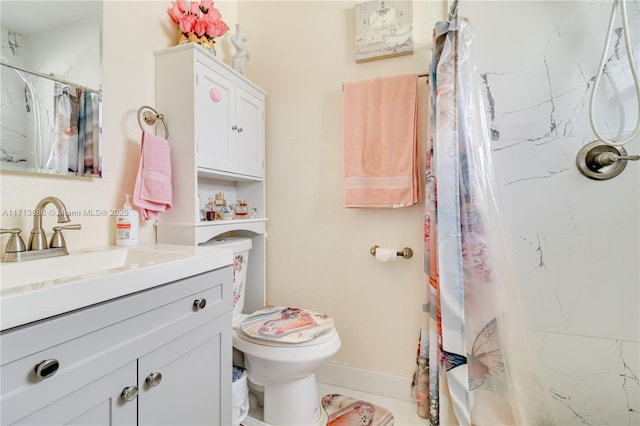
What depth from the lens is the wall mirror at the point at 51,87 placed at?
0.92 meters

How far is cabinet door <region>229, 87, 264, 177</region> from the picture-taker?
155 cm

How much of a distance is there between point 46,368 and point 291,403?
3.36 feet

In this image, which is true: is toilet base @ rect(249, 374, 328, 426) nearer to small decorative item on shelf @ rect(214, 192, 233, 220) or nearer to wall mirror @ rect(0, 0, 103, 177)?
small decorative item on shelf @ rect(214, 192, 233, 220)

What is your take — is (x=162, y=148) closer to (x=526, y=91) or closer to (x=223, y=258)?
(x=223, y=258)

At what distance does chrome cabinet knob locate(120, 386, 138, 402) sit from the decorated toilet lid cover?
0.56 meters

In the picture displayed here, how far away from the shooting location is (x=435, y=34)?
52.6 inches

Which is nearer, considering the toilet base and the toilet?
the toilet

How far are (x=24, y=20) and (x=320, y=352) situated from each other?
5.15 ft

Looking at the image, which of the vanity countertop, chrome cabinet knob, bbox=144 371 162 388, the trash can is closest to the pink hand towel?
the vanity countertop

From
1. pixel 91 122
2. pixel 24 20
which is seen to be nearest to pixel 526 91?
pixel 91 122

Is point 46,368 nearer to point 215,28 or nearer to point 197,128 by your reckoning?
point 197,128

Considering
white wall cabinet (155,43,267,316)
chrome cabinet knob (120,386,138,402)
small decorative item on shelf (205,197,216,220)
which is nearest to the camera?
chrome cabinet knob (120,386,138,402)

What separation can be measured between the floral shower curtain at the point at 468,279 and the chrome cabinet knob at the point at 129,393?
3.68 feet

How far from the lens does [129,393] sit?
715mm
